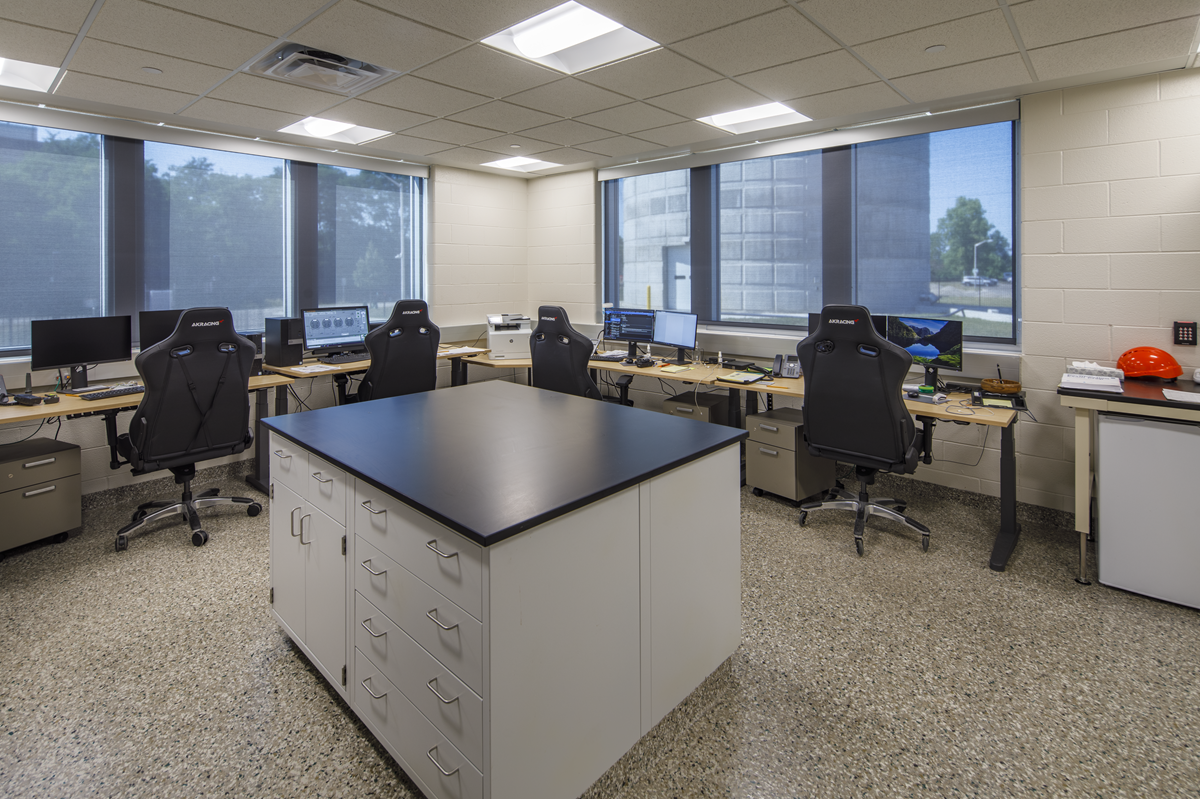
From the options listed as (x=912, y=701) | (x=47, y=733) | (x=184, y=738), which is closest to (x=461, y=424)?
(x=184, y=738)

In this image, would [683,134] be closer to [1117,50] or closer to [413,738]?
[1117,50]

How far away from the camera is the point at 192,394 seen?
331 centimetres

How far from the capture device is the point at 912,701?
81.9 inches

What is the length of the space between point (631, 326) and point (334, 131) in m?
2.74

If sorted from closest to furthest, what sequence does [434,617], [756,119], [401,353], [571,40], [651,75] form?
[434,617] → [571,40] → [651,75] → [756,119] → [401,353]

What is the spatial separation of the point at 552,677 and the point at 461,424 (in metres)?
1.04

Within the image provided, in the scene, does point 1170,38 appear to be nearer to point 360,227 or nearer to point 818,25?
point 818,25

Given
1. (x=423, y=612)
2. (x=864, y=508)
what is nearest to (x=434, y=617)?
(x=423, y=612)

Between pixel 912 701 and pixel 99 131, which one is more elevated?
pixel 99 131

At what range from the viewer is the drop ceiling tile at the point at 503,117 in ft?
12.8

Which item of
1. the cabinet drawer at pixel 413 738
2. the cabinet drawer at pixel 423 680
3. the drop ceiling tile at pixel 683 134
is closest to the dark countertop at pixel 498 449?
the cabinet drawer at pixel 423 680

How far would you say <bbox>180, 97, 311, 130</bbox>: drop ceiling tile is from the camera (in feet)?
12.5

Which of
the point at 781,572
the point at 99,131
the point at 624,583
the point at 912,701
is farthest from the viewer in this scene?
the point at 99,131

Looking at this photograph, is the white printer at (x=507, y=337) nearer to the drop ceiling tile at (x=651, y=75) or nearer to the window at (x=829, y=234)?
the window at (x=829, y=234)
